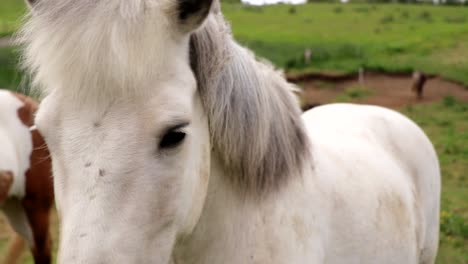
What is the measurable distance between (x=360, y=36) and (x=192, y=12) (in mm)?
17372

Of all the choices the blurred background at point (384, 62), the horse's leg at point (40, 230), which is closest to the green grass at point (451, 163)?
the blurred background at point (384, 62)

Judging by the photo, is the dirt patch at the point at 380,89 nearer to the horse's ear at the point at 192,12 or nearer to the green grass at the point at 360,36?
the green grass at the point at 360,36

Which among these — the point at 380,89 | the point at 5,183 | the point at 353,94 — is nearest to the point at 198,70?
the point at 5,183

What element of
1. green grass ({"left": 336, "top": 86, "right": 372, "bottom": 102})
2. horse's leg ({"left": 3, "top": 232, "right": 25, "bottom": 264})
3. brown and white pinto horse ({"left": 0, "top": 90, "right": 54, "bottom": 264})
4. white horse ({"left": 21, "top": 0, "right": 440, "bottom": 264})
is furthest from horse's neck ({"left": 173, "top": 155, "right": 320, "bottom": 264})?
green grass ({"left": 336, "top": 86, "right": 372, "bottom": 102})

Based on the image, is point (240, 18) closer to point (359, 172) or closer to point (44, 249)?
point (44, 249)

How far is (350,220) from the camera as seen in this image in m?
2.00

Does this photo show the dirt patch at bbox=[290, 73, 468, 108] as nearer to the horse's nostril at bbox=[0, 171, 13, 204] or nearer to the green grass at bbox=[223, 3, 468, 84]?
the green grass at bbox=[223, 3, 468, 84]

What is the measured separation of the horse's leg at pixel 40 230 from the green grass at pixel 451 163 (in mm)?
3020

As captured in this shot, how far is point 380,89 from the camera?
12359 millimetres

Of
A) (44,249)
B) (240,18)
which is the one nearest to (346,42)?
(240,18)

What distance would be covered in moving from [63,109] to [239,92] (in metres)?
0.45

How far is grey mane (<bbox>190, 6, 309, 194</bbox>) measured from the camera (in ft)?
4.64

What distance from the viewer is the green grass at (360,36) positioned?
1394 cm

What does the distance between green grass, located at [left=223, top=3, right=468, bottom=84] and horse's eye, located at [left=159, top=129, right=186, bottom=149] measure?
11.9 m
